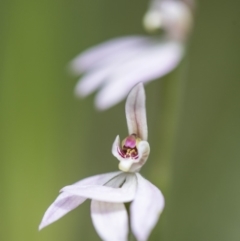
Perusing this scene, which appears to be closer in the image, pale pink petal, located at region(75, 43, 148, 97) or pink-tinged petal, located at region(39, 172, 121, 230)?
pink-tinged petal, located at region(39, 172, 121, 230)

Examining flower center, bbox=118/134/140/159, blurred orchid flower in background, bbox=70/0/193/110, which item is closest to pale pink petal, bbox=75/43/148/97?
blurred orchid flower in background, bbox=70/0/193/110

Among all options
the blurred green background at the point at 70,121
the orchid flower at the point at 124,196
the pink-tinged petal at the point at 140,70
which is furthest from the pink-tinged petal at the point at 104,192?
the blurred green background at the point at 70,121

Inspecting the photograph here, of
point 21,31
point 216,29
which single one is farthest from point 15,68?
point 216,29

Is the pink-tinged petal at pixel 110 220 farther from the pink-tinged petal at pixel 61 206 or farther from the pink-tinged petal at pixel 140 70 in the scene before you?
the pink-tinged petal at pixel 140 70

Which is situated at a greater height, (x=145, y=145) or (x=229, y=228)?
(x=145, y=145)

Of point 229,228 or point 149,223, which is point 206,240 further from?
point 149,223

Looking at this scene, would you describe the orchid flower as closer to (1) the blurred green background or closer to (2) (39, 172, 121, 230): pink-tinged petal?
(2) (39, 172, 121, 230): pink-tinged petal

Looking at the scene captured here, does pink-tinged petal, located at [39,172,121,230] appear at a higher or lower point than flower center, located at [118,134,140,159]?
lower
